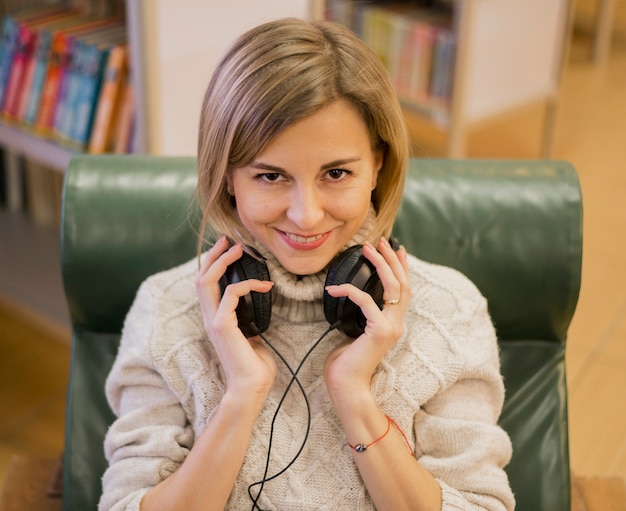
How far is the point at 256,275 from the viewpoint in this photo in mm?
1276

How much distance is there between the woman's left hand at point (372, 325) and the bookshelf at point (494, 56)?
1964 mm

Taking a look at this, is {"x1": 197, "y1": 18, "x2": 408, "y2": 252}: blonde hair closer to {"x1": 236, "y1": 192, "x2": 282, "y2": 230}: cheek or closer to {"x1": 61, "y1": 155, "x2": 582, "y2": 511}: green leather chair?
{"x1": 236, "y1": 192, "x2": 282, "y2": 230}: cheek

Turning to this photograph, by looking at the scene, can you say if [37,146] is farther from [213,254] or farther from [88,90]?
[213,254]

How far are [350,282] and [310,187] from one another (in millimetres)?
155

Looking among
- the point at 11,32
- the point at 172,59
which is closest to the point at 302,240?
the point at 172,59

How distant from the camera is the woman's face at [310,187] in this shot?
3.84 ft

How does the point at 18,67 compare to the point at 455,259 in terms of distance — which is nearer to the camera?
the point at 455,259

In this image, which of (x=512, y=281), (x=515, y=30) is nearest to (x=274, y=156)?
(x=512, y=281)

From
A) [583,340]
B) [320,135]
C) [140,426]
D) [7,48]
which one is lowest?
[583,340]

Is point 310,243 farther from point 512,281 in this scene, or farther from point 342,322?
point 512,281

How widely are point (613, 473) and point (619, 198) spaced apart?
156cm

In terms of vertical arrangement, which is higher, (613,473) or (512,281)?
(512,281)

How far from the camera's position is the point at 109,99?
237 centimetres

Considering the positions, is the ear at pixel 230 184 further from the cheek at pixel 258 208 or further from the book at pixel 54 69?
the book at pixel 54 69
